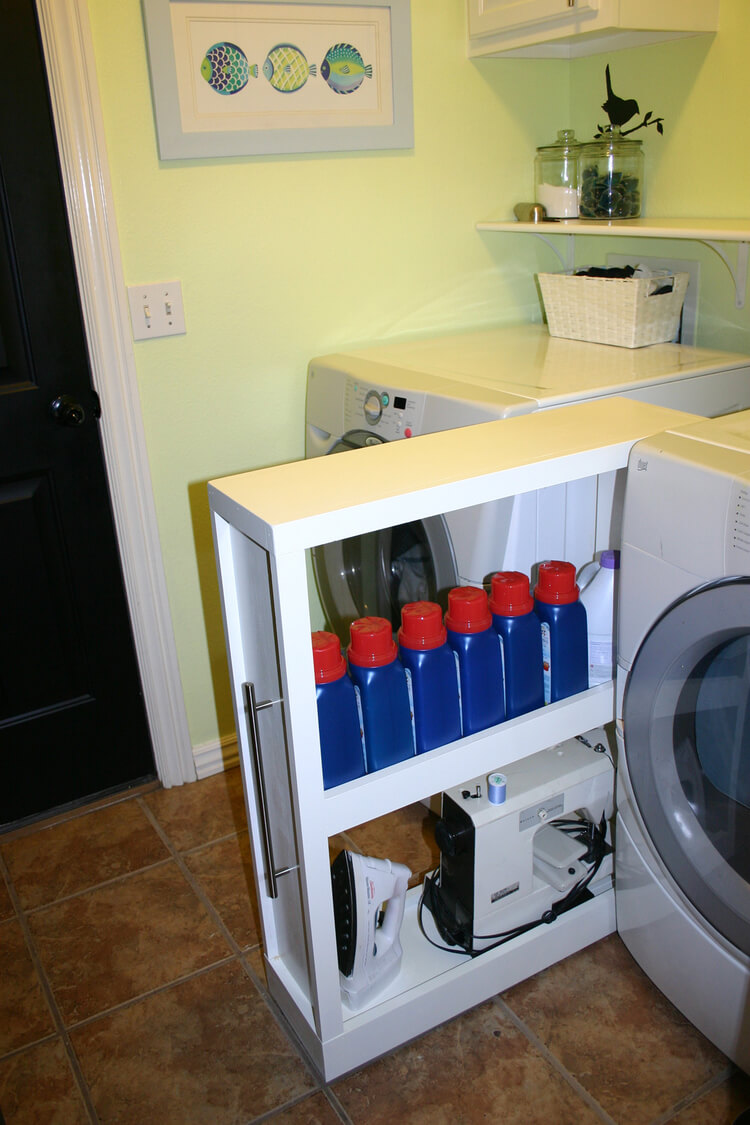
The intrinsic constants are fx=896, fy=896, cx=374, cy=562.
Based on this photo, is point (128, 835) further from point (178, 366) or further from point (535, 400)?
point (535, 400)

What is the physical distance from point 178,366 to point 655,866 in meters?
1.30

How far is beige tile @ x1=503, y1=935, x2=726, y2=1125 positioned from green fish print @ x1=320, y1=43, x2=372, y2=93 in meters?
1.74

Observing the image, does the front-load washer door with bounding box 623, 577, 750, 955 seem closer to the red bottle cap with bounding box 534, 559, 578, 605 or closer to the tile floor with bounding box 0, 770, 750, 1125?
the red bottle cap with bounding box 534, 559, 578, 605

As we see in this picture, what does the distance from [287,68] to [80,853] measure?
1.67 metres

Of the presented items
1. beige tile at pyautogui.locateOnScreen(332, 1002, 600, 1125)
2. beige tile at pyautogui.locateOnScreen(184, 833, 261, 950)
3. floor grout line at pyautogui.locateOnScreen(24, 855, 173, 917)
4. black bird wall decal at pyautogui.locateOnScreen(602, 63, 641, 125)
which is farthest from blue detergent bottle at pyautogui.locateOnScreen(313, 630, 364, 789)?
black bird wall decal at pyautogui.locateOnScreen(602, 63, 641, 125)

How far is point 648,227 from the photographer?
175cm

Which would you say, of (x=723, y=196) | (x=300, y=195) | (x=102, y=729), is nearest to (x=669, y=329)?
(x=723, y=196)

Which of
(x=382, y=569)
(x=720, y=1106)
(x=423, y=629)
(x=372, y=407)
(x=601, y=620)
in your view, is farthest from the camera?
(x=382, y=569)

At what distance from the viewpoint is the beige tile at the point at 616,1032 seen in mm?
1297

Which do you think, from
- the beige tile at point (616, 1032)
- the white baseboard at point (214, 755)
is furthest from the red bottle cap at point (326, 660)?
the white baseboard at point (214, 755)

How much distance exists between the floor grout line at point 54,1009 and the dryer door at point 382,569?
2.79 feet

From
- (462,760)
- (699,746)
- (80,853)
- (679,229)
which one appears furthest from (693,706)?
(80,853)

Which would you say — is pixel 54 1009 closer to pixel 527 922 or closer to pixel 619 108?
pixel 527 922

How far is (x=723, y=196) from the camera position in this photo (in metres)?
1.86
